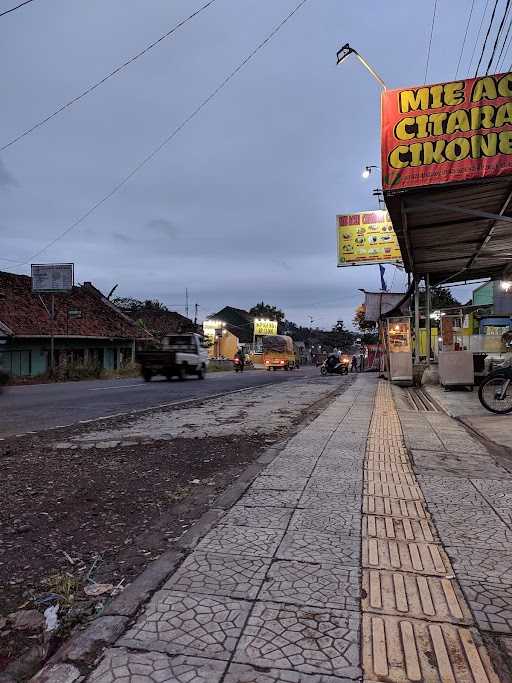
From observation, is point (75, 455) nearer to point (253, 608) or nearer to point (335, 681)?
point (253, 608)

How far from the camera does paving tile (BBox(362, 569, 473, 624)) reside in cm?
219

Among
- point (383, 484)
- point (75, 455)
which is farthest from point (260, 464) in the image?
point (75, 455)

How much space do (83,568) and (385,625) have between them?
5.72 ft

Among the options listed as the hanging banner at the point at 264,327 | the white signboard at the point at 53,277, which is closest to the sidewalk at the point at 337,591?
the white signboard at the point at 53,277

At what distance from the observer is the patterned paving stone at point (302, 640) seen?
1836 mm

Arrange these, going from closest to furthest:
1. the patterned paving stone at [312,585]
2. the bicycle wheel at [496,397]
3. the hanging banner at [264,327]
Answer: the patterned paving stone at [312,585] < the bicycle wheel at [496,397] < the hanging banner at [264,327]

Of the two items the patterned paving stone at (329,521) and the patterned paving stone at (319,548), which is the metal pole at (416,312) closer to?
the patterned paving stone at (329,521)

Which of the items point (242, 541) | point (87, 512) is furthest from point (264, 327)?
point (242, 541)

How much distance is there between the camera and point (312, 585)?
2465mm

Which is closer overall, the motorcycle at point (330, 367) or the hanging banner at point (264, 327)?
the motorcycle at point (330, 367)

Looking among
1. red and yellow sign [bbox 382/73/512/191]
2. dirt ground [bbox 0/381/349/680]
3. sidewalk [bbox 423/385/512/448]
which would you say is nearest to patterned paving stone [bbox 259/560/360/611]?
dirt ground [bbox 0/381/349/680]

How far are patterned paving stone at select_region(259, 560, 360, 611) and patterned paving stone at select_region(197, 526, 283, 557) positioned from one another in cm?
21

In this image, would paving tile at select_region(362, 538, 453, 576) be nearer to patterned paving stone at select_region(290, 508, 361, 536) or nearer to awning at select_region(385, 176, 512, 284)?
patterned paving stone at select_region(290, 508, 361, 536)

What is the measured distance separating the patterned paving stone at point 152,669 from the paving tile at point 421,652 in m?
0.60
